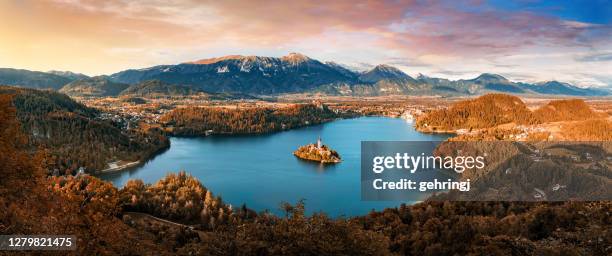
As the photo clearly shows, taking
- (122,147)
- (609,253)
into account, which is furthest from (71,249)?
(122,147)

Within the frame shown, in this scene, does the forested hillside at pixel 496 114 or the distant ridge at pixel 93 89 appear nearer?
the forested hillside at pixel 496 114

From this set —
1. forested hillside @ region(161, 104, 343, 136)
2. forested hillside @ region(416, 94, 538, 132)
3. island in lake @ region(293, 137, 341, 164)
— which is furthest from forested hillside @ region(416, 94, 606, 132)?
island in lake @ region(293, 137, 341, 164)

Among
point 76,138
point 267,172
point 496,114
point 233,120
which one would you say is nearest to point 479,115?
point 496,114

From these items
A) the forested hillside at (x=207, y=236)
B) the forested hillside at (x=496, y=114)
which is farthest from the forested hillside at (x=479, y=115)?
the forested hillside at (x=207, y=236)

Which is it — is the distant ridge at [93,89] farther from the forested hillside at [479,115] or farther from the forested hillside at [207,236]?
the forested hillside at [207,236]

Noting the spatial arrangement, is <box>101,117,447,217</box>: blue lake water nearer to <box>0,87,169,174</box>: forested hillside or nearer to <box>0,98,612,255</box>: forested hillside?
<box>0,87,169,174</box>: forested hillside

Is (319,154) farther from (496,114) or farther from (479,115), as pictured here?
(496,114)
